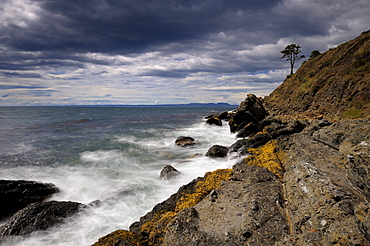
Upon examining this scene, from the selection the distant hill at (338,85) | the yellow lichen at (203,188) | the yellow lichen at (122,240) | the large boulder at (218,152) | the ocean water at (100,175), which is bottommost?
the ocean water at (100,175)

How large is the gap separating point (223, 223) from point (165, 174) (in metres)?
7.96

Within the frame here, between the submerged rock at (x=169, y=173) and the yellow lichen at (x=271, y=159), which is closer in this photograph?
the yellow lichen at (x=271, y=159)

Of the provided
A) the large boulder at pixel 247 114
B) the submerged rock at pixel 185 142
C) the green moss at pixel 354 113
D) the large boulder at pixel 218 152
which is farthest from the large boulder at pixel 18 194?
the green moss at pixel 354 113

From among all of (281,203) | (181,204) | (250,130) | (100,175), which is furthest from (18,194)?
(250,130)

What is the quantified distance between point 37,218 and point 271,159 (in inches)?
445

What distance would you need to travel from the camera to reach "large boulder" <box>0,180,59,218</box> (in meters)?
9.30

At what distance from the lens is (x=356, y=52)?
25.0 metres

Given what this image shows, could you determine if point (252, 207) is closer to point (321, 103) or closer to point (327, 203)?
point (327, 203)

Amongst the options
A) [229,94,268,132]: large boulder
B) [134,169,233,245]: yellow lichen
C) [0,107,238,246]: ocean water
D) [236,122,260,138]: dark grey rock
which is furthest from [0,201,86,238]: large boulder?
[229,94,268,132]: large boulder

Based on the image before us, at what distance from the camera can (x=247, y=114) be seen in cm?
2636

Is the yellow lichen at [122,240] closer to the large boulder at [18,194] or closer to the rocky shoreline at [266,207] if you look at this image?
the rocky shoreline at [266,207]

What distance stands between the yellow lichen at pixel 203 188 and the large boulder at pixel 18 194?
8.53 metres

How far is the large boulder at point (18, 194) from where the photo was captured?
930 cm

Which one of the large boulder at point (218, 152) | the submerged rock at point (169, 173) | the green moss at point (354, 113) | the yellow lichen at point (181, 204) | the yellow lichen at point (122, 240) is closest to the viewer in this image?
the yellow lichen at point (122, 240)
